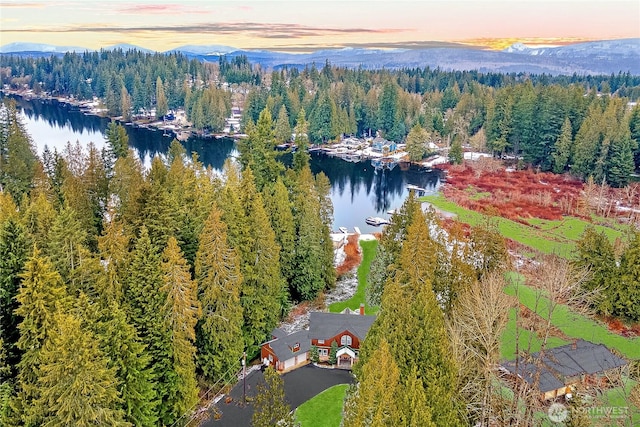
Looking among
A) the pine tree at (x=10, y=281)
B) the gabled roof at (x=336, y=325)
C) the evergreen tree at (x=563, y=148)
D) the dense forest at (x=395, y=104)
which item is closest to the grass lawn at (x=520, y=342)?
the gabled roof at (x=336, y=325)

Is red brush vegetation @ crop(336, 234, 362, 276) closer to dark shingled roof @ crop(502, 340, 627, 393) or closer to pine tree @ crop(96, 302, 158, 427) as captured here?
dark shingled roof @ crop(502, 340, 627, 393)

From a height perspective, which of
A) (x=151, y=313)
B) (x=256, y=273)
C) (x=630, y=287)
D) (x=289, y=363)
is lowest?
(x=289, y=363)

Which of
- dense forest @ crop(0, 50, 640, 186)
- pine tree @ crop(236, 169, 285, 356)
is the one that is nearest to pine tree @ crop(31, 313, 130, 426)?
pine tree @ crop(236, 169, 285, 356)

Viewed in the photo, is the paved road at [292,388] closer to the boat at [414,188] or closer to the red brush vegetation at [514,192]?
the red brush vegetation at [514,192]

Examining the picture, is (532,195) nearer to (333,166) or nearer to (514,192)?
(514,192)

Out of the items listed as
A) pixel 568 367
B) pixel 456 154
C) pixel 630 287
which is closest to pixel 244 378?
pixel 568 367

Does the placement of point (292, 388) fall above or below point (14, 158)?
below

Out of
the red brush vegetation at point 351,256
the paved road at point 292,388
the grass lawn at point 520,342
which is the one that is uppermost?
the grass lawn at point 520,342
